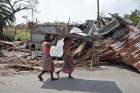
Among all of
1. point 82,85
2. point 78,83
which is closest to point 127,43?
point 78,83

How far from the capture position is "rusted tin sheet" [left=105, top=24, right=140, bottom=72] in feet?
54.6

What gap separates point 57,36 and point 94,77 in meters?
2.57

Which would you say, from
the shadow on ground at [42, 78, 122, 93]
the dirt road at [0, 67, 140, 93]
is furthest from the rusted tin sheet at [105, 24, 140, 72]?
the shadow on ground at [42, 78, 122, 93]

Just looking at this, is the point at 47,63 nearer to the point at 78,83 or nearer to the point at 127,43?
the point at 78,83

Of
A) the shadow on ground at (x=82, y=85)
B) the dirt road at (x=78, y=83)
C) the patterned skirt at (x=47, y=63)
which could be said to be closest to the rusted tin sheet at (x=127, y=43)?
the dirt road at (x=78, y=83)

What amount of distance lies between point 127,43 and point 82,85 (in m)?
6.47

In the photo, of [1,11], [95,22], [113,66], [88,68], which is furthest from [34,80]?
[1,11]

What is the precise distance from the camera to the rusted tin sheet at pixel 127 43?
16.6 meters

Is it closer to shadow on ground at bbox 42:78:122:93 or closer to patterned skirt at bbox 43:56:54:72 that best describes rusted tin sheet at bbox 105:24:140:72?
shadow on ground at bbox 42:78:122:93

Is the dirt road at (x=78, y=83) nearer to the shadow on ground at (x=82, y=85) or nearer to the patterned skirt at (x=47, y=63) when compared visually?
the shadow on ground at (x=82, y=85)

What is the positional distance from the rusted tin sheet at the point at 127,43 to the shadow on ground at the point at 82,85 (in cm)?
371

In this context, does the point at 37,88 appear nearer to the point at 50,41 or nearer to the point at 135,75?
the point at 50,41

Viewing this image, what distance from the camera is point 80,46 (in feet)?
65.9

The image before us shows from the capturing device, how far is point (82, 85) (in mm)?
12273
